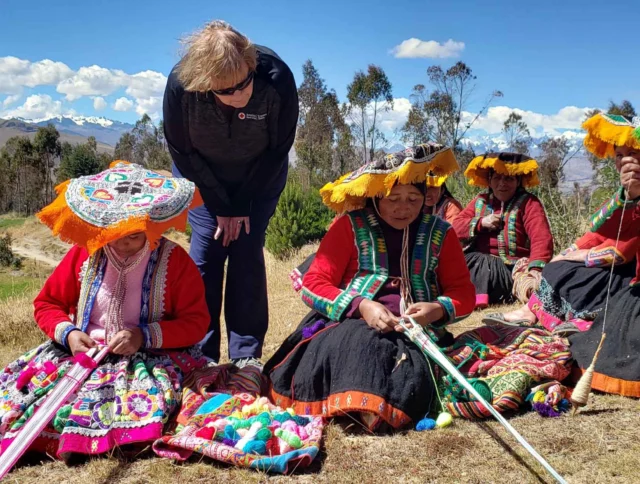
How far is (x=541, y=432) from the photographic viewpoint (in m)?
3.06

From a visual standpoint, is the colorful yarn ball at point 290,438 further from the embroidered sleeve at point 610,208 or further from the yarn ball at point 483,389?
the embroidered sleeve at point 610,208

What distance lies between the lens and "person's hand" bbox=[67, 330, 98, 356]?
3053 millimetres

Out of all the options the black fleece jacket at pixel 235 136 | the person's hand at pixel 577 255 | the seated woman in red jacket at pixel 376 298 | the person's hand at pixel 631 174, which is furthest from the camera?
the person's hand at pixel 577 255

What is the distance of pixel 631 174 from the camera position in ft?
11.7

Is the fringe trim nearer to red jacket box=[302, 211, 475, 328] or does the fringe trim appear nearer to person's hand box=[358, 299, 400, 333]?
red jacket box=[302, 211, 475, 328]

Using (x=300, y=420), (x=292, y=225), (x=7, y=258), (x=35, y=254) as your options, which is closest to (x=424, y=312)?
(x=300, y=420)

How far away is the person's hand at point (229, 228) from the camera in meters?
4.02

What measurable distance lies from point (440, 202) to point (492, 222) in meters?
1.13

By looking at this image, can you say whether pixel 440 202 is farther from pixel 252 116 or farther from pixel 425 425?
pixel 425 425

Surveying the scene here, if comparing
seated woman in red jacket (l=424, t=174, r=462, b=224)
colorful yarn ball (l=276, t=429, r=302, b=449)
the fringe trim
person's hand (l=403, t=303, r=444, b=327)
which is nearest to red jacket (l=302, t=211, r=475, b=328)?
person's hand (l=403, t=303, r=444, b=327)

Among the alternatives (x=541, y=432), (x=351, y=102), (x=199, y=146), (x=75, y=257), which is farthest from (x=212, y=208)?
(x=351, y=102)

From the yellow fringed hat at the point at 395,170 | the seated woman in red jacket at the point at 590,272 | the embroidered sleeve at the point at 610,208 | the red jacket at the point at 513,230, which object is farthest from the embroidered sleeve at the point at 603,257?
the red jacket at the point at 513,230

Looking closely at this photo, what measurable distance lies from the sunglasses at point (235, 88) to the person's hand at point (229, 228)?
2.99 feet

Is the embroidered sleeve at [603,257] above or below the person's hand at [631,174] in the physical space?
below
